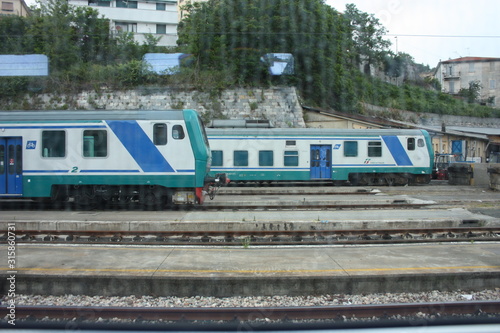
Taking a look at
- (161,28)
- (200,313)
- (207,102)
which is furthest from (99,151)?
(161,28)

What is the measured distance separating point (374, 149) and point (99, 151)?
14309mm

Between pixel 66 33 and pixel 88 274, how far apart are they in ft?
103

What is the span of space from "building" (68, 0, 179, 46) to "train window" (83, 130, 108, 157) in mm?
31516

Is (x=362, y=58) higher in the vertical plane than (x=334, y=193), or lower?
higher

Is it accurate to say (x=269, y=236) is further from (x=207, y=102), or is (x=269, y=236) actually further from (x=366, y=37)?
(x=366, y=37)

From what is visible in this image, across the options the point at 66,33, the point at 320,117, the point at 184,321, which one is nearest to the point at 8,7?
the point at 66,33

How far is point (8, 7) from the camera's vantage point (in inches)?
1859

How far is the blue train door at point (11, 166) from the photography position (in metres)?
12.3

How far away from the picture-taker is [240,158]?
20.9 metres

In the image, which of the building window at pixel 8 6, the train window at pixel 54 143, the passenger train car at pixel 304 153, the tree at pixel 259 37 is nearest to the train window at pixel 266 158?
the passenger train car at pixel 304 153

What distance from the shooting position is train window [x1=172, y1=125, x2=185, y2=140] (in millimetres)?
12352

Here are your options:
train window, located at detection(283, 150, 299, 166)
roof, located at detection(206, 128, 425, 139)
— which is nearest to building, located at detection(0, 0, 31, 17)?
roof, located at detection(206, 128, 425, 139)

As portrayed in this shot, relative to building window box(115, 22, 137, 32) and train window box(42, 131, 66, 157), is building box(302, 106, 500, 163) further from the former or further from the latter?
building window box(115, 22, 137, 32)

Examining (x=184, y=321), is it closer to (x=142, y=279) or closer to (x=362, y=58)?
(x=142, y=279)
